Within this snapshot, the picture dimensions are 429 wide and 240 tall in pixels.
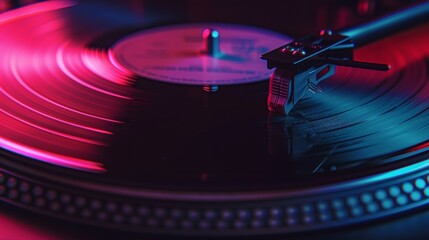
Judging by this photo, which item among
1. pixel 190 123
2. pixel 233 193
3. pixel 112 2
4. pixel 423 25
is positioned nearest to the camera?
pixel 233 193

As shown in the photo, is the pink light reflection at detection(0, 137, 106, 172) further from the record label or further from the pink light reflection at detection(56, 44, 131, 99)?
the record label

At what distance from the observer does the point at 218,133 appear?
2.25 feet

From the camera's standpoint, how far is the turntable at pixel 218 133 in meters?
0.55

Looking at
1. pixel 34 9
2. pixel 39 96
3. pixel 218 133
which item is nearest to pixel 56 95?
pixel 39 96

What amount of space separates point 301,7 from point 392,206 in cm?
86

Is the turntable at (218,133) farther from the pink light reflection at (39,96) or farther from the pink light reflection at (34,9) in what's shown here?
the pink light reflection at (34,9)

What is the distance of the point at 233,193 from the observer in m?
0.55

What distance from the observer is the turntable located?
0.55 m

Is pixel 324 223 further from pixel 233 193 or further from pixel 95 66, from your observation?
pixel 95 66

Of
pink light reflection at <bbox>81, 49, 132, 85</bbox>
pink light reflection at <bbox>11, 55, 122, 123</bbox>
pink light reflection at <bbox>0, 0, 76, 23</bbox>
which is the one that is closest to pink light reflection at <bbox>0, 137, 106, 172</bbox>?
pink light reflection at <bbox>11, 55, 122, 123</bbox>

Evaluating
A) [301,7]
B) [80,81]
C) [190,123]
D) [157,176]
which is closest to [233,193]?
[157,176]

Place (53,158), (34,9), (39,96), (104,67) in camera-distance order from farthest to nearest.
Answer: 1. (34,9)
2. (104,67)
3. (39,96)
4. (53,158)

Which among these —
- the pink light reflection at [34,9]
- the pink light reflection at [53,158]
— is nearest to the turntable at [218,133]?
the pink light reflection at [53,158]

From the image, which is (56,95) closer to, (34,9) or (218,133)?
(218,133)
